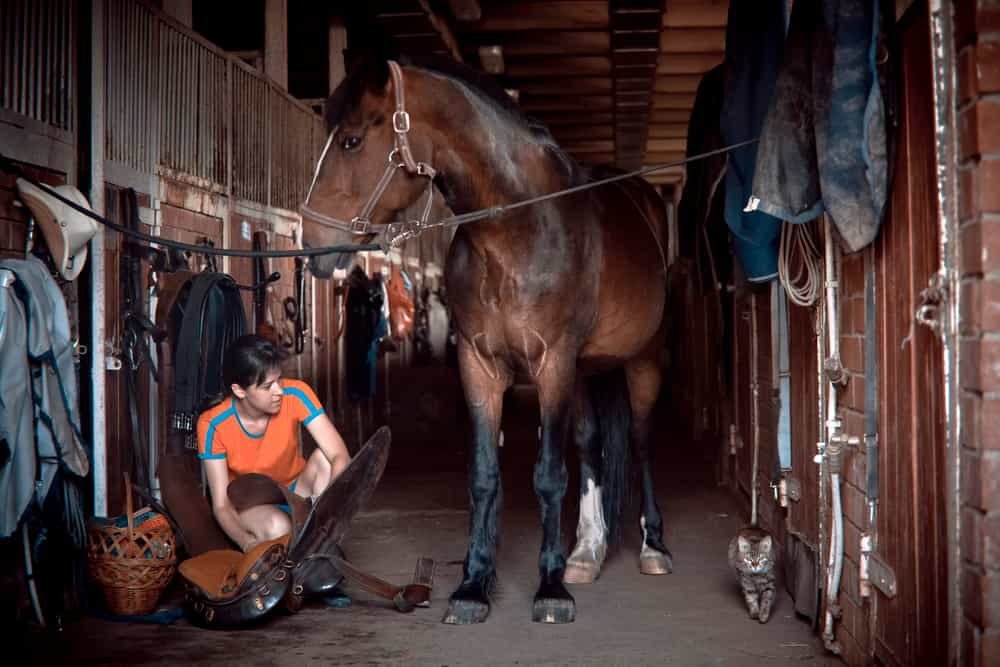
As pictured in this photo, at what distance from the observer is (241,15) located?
8.85m

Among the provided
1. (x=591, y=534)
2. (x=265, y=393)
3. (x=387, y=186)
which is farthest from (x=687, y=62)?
(x=265, y=393)

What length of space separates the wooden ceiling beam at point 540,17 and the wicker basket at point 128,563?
471 cm

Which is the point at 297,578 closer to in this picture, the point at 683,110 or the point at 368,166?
the point at 368,166

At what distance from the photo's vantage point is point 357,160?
123 inches

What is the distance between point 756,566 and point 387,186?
1.63m

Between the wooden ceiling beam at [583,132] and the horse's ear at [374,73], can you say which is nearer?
the horse's ear at [374,73]

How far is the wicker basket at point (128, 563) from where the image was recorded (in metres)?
3.23

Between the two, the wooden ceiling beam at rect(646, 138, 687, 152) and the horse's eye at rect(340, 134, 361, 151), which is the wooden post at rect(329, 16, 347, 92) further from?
the wooden ceiling beam at rect(646, 138, 687, 152)

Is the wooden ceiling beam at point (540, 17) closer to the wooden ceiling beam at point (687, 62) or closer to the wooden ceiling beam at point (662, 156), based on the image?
the wooden ceiling beam at point (687, 62)

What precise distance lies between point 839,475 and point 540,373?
3.33 feet

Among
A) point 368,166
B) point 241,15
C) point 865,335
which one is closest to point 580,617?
point 865,335

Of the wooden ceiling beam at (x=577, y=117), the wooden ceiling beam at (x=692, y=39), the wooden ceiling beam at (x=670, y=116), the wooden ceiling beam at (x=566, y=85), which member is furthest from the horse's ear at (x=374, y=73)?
the wooden ceiling beam at (x=670, y=116)

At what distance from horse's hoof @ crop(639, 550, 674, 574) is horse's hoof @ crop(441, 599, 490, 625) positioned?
0.88m

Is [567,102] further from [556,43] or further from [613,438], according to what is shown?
[613,438]
